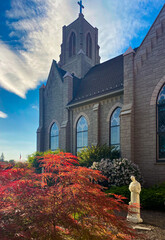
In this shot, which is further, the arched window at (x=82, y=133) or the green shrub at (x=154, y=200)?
the arched window at (x=82, y=133)

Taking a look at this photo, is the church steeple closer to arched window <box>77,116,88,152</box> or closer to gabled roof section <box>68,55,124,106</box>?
gabled roof section <box>68,55,124,106</box>

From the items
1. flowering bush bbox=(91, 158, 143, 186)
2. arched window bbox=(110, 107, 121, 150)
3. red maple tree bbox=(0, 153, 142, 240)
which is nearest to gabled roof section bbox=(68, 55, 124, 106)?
arched window bbox=(110, 107, 121, 150)

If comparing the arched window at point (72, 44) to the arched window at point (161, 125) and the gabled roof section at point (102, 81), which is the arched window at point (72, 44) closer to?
the gabled roof section at point (102, 81)

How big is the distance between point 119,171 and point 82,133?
795 centimetres

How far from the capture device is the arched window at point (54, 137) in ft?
74.6

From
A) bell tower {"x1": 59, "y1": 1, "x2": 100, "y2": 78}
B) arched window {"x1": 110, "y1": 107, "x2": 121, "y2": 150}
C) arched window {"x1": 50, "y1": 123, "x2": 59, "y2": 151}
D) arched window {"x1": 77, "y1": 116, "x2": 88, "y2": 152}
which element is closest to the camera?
arched window {"x1": 110, "y1": 107, "x2": 121, "y2": 150}

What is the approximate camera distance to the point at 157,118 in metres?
13.2

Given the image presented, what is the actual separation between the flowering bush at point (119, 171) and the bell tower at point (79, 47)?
1557 centimetres

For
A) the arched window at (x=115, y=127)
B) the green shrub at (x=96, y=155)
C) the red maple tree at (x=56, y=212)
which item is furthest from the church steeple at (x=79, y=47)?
the red maple tree at (x=56, y=212)

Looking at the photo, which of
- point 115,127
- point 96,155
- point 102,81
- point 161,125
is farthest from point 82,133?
point 161,125

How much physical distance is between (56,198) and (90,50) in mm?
28388

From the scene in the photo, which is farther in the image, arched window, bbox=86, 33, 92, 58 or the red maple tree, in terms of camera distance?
arched window, bbox=86, 33, 92, 58

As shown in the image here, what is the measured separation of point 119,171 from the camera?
12156 mm

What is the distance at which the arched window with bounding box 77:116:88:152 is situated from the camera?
19234 mm
